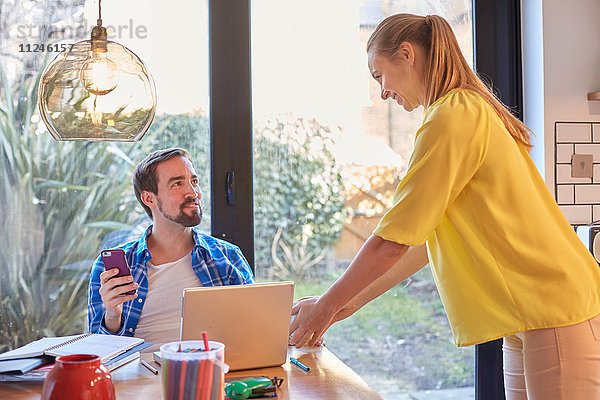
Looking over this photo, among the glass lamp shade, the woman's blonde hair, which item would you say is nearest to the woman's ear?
the woman's blonde hair

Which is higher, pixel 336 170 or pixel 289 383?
pixel 336 170

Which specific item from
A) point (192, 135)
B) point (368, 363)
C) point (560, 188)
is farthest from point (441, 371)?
point (192, 135)

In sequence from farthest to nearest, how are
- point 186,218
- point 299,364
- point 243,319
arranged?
point 186,218, point 299,364, point 243,319

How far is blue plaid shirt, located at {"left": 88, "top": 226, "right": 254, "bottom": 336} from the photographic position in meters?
2.22

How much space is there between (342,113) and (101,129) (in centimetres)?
154

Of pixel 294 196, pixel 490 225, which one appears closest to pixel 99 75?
pixel 490 225

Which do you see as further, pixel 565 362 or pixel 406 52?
pixel 406 52

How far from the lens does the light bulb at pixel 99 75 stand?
1.40 metres

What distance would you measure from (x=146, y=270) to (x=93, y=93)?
105 centimetres

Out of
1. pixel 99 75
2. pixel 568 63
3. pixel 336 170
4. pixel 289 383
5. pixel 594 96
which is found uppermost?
pixel 568 63

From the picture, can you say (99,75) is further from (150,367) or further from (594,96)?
(594,96)

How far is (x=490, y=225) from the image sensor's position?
1477mm

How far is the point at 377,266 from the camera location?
1.51m

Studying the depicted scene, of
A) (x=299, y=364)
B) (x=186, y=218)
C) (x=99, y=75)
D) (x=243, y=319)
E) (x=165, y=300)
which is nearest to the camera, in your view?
(x=99, y=75)
